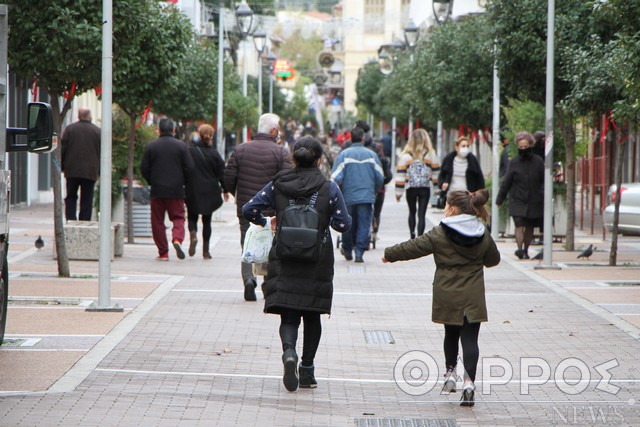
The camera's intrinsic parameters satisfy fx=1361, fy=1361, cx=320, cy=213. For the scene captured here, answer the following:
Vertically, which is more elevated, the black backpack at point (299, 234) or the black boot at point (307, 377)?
the black backpack at point (299, 234)

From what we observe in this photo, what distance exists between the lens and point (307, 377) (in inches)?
349

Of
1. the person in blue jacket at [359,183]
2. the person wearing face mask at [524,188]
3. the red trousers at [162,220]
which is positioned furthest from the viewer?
the person wearing face mask at [524,188]

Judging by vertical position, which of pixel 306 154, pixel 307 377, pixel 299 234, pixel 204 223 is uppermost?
pixel 306 154

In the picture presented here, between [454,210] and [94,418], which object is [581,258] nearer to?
[454,210]

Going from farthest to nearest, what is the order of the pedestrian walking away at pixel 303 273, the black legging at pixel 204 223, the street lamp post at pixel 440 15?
the street lamp post at pixel 440 15, the black legging at pixel 204 223, the pedestrian walking away at pixel 303 273

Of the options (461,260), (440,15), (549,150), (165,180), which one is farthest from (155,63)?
(440,15)

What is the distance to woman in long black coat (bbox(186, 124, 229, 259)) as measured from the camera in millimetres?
18844

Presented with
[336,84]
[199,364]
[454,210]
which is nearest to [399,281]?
[199,364]

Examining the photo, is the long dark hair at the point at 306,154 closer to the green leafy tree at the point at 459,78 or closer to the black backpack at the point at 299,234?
the black backpack at the point at 299,234

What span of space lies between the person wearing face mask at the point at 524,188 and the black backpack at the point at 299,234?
419 inches

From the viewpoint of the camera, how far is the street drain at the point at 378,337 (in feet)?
37.1

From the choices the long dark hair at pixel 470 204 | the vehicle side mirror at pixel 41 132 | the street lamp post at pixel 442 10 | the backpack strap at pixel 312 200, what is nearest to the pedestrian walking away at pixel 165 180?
the vehicle side mirror at pixel 41 132

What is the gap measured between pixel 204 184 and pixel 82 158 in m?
1.72

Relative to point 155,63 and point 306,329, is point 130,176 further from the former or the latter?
point 306,329
